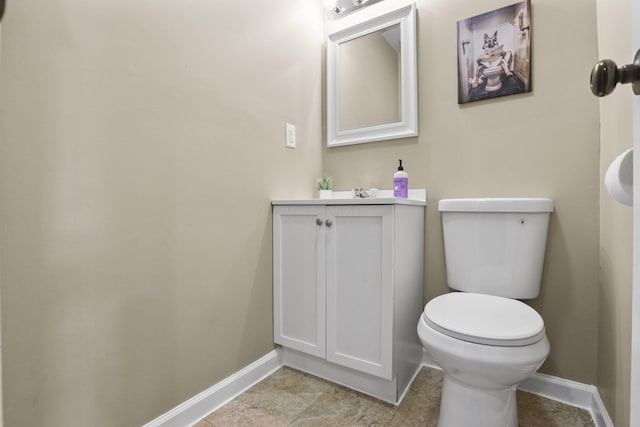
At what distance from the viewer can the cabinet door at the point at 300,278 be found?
4.45 ft

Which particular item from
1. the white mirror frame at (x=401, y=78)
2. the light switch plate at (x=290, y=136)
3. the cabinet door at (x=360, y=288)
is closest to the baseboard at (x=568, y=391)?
the cabinet door at (x=360, y=288)

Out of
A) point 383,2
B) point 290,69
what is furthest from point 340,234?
point 383,2

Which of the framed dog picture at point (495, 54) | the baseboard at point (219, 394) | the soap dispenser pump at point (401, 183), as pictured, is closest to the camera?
the baseboard at point (219, 394)

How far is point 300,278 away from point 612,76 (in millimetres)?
1227

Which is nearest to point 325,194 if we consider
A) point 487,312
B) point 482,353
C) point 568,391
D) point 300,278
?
point 300,278

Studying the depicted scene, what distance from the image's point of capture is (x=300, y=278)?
142cm

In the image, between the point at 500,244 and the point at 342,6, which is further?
the point at 342,6

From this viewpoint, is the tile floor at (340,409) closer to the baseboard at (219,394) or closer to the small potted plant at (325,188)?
the baseboard at (219,394)

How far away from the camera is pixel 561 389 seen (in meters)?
1.26

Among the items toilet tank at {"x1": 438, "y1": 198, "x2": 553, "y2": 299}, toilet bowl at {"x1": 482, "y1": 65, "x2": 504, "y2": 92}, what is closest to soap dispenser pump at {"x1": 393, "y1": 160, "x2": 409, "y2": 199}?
toilet tank at {"x1": 438, "y1": 198, "x2": 553, "y2": 299}

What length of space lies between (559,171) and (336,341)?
1.15m

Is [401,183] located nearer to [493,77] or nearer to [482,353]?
[493,77]

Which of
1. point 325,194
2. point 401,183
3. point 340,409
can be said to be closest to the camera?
point 340,409

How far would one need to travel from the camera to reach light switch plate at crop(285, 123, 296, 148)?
61.9 inches
